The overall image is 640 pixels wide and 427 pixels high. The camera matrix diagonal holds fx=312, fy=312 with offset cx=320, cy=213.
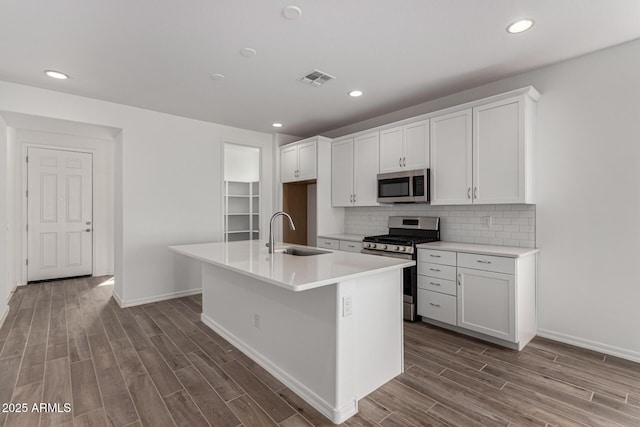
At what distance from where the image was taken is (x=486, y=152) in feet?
10.1

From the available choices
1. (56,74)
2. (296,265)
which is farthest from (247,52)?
(56,74)

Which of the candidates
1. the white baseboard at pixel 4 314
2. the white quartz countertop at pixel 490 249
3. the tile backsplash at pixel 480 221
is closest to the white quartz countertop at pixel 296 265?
the white quartz countertop at pixel 490 249

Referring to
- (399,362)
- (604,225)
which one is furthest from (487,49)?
(399,362)

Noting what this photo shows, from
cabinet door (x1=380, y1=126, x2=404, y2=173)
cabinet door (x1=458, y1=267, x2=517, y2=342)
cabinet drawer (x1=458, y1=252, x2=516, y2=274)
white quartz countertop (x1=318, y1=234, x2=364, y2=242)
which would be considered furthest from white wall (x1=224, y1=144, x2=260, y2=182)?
cabinet door (x1=458, y1=267, x2=517, y2=342)

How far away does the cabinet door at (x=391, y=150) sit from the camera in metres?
3.85

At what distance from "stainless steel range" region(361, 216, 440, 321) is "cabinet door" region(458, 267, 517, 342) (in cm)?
51

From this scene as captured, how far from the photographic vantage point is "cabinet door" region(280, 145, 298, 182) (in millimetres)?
5066

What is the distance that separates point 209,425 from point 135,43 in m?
2.77

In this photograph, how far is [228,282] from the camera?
303 cm

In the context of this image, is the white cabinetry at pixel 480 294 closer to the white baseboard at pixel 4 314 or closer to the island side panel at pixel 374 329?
the island side panel at pixel 374 329

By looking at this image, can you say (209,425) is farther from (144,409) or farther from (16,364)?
(16,364)

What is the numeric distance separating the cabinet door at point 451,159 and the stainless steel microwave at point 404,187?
0.10 metres

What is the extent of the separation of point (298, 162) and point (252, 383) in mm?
3427

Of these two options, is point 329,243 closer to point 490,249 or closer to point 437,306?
point 437,306
